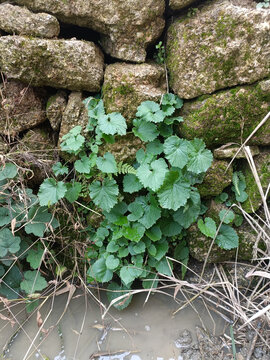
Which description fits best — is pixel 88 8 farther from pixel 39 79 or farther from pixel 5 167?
pixel 5 167

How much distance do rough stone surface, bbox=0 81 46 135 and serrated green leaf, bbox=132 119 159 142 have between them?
29.7 inches

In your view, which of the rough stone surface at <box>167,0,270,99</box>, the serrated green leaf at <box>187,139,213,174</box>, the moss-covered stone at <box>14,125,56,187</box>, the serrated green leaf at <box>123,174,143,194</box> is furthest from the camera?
the moss-covered stone at <box>14,125,56,187</box>

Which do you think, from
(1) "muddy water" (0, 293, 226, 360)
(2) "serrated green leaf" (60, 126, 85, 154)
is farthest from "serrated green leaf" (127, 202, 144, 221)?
(1) "muddy water" (0, 293, 226, 360)

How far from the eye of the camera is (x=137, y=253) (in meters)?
1.82

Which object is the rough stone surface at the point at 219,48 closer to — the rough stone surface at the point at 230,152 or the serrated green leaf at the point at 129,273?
the rough stone surface at the point at 230,152

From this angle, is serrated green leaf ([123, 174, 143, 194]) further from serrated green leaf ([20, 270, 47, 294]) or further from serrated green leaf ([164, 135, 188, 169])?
serrated green leaf ([20, 270, 47, 294])

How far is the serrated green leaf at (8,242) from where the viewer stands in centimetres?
179

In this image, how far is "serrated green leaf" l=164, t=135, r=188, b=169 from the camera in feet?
5.58

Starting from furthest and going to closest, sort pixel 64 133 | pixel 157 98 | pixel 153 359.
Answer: pixel 64 133
pixel 157 98
pixel 153 359

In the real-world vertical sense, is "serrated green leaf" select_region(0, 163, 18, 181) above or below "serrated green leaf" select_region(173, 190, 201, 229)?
above

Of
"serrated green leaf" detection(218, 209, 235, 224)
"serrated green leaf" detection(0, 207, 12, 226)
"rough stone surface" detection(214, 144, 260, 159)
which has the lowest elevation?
"serrated green leaf" detection(218, 209, 235, 224)

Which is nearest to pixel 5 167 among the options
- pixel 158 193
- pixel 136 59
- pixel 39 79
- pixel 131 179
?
pixel 39 79

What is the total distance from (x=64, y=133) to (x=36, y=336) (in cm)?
140

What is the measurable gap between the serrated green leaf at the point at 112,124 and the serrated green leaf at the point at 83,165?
0.89ft
